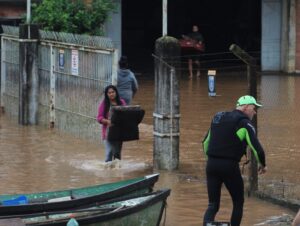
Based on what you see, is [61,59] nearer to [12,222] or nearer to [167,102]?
[167,102]

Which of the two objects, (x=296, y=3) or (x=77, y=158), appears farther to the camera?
(x=296, y=3)

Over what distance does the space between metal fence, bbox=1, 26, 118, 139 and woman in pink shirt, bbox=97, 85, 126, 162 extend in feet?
4.79

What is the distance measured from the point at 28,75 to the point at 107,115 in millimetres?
5914

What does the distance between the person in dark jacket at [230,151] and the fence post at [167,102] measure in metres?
4.06

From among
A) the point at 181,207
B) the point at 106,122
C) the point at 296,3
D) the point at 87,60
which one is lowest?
the point at 181,207

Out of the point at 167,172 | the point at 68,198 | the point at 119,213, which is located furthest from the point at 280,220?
the point at 167,172

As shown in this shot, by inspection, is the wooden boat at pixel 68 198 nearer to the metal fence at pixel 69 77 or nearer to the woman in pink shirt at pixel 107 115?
the woman in pink shirt at pixel 107 115

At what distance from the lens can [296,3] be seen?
1209 inches

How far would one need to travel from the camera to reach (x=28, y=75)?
1884 centimetres

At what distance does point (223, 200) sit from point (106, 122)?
114 inches

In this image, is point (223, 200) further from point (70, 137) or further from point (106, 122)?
point (70, 137)

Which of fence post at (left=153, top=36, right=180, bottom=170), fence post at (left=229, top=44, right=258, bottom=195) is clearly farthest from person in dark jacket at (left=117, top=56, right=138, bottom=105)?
fence post at (left=229, top=44, right=258, bottom=195)

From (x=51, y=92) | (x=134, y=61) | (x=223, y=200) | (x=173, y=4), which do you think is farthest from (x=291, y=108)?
(x=173, y=4)

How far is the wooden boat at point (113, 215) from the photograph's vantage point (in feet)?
27.2
